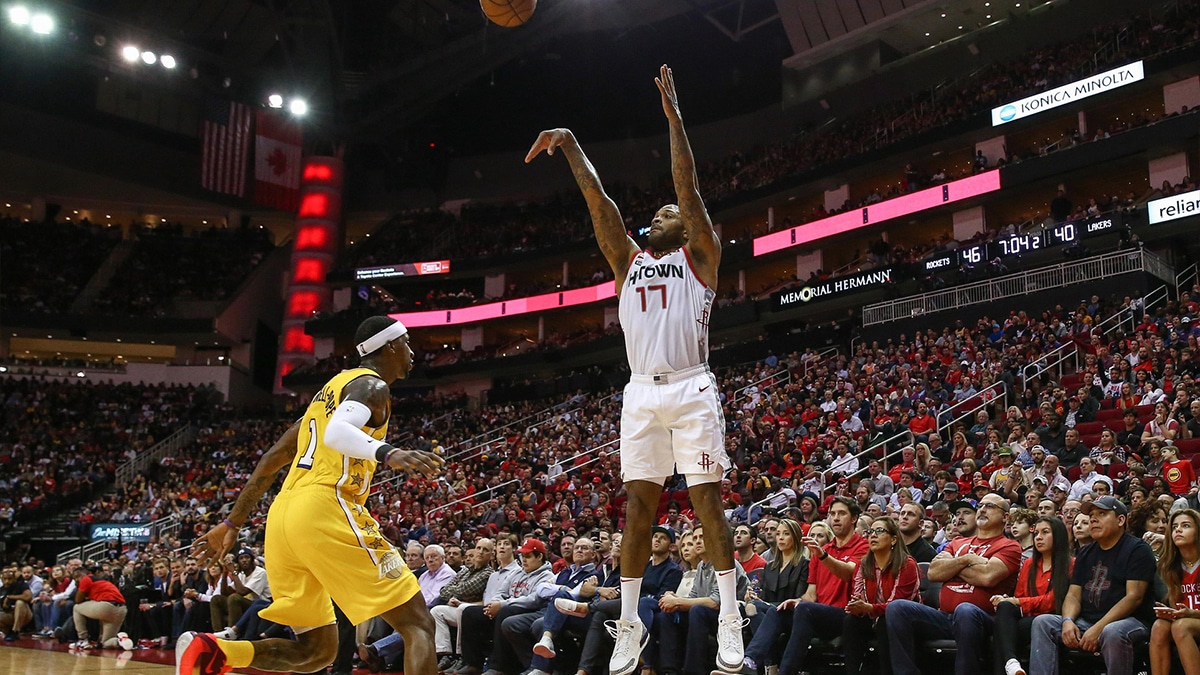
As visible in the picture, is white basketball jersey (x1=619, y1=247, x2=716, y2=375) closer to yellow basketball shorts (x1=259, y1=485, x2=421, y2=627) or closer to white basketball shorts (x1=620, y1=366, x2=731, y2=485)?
white basketball shorts (x1=620, y1=366, x2=731, y2=485)

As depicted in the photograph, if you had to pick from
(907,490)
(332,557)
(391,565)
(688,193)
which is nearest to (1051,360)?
(907,490)

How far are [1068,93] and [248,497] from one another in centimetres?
2825

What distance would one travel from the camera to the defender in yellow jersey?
15.8ft

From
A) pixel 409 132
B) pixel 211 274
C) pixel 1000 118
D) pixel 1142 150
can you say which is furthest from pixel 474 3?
pixel 1142 150

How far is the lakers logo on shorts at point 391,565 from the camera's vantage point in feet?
16.0

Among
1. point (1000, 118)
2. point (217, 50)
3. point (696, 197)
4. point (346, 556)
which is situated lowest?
point (346, 556)

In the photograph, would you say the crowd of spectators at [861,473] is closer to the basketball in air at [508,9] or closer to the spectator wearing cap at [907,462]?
the spectator wearing cap at [907,462]

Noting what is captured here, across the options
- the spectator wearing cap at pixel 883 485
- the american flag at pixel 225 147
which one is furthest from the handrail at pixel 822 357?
the american flag at pixel 225 147

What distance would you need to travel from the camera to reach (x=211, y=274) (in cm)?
4509

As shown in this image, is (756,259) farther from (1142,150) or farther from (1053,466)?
(1053,466)

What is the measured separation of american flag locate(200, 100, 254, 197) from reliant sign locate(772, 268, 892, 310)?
22.3 metres

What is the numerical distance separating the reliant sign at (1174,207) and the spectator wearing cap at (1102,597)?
20364 mm

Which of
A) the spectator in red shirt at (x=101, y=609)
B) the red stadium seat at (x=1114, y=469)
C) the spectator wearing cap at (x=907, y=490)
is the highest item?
the red stadium seat at (x=1114, y=469)

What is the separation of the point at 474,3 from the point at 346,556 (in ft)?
122
